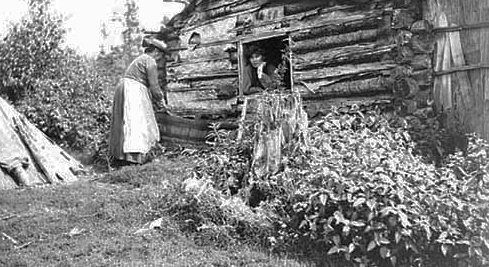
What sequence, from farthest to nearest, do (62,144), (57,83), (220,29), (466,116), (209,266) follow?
(57,83)
(62,144)
(220,29)
(466,116)
(209,266)

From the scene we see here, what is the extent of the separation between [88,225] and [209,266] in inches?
76.1

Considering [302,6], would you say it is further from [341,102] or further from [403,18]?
[403,18]

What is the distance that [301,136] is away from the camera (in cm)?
669

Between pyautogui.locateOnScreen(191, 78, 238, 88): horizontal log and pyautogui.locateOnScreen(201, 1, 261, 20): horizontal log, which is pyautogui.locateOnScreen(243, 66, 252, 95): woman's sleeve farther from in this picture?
pyautogui.locateOnScreen(201, 1, 261, 20): horizontal log

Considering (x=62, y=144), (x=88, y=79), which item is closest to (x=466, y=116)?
(x=62, y=144)

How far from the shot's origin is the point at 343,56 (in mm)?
9055

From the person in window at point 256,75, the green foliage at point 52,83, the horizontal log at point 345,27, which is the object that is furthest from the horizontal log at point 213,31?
the green foliage at point 52,83

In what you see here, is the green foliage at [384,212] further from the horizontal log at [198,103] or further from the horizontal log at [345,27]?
the horizontal log at [198,103]

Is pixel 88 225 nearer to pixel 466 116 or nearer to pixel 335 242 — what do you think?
pixel 335 242

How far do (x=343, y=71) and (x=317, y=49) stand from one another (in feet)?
2.25

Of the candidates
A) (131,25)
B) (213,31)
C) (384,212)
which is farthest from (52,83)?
(131,25)

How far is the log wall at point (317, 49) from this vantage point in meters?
8.33

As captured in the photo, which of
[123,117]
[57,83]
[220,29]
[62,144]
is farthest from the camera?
[57,83]

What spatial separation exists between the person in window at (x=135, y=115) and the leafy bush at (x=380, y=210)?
14.1 feet
